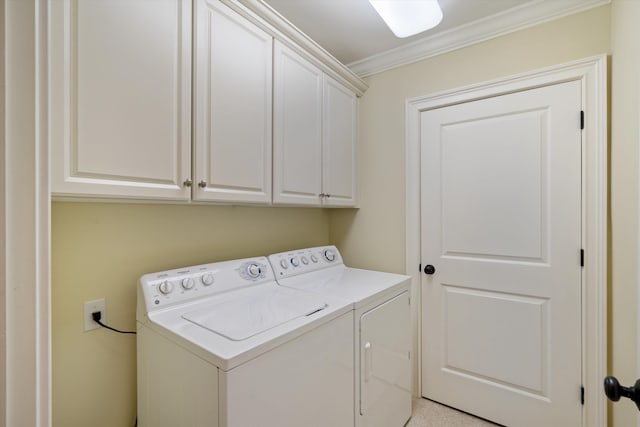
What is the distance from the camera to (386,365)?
1.60 meters

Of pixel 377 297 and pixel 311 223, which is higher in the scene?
pixel 311 223

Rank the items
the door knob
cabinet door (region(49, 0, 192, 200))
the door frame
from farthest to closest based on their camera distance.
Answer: the door frame
cabinet door (region(49, 0, 192, 200))
the door knob

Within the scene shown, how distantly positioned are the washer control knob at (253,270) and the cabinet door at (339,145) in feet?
1.98

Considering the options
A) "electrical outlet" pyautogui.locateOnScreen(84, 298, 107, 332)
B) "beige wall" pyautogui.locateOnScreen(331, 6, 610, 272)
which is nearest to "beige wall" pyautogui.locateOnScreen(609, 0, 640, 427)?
"beige wall" pyautogui.locateOnScreen(331, 6, 610, 272)

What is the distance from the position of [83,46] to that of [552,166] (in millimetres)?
2191

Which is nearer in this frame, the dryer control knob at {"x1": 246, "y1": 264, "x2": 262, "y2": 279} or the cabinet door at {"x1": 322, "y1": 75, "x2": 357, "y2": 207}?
the dryer control knob at {"x1": 246, "y1": 264, "x2": 262, "y2": 279}

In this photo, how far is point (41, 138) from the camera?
448 mm

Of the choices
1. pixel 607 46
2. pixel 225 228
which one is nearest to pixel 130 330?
pixel 225 228

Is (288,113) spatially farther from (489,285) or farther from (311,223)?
(489,285)

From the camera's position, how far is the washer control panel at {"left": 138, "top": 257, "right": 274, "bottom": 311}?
4.03 feet

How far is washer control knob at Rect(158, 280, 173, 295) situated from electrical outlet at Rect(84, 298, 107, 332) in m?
0.26

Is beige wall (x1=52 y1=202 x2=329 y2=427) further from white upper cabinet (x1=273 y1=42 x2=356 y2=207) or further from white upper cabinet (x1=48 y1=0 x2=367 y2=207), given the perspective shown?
white upper cabinet (x1=273 y1=42 x2=356 y2=207)

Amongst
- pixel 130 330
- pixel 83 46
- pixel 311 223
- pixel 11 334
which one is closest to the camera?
pixel 11 334

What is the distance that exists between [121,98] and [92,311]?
851mm
